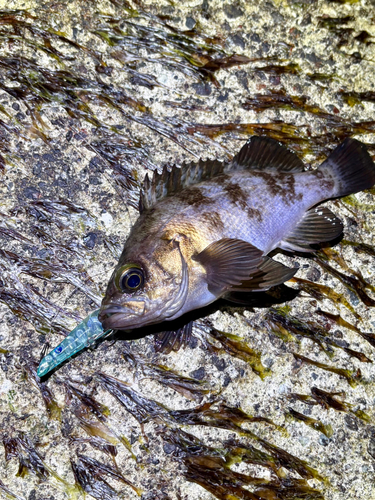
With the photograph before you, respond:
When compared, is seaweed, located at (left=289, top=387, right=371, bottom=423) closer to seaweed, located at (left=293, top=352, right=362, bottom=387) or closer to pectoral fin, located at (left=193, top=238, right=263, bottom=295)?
seaweed, located at (left=293, top=352, right=362, bottom=387)

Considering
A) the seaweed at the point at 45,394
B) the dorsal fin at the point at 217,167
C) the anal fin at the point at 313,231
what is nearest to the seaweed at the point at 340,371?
the anal fin at the point at 313,231

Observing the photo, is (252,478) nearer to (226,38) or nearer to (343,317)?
(343,317)

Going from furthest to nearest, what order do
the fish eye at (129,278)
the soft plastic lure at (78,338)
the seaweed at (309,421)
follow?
1. the seaweed at (309,421)
2. the soft plastic lure at (78,338)
3. the fish eye at (129,278)

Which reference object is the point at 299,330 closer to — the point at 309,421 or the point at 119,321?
the point at 309,421

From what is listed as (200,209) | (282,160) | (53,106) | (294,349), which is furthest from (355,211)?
(53,106)

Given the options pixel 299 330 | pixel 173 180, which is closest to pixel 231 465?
pixel 299 330

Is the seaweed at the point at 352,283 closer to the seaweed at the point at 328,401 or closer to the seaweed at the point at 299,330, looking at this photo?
the seaweed at the point at 299,330
